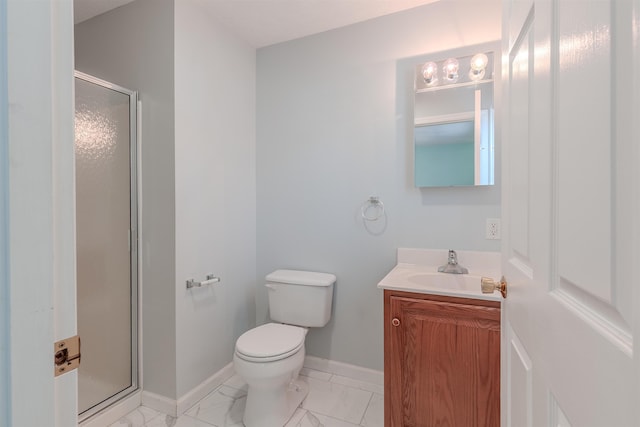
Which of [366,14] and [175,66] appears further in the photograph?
[366,14]

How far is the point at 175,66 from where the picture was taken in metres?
1.69

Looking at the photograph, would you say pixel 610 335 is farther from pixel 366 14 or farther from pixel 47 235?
pixel 366 14

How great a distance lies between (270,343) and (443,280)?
1.01 m

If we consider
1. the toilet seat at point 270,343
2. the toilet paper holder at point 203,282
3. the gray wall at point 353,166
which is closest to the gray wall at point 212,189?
the toilet paper holder at point 203,282

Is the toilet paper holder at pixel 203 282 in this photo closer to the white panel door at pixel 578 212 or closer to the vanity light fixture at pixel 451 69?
the white panel door at pixel 578 212

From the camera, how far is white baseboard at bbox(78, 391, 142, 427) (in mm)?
1572

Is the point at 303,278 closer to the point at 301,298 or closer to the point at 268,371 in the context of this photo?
the point at 301,298

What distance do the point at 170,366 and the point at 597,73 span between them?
82.3 inches

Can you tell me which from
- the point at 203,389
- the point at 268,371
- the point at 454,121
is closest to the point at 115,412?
the point at 203,389

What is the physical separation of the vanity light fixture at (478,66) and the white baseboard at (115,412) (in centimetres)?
271

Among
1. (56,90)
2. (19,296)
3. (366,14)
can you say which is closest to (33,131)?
(56,90)

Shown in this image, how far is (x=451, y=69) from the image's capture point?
5.81 feet

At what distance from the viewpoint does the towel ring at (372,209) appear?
1988 mm

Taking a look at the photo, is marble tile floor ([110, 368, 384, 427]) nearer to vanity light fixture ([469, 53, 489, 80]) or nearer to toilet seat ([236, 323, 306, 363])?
toilet seat ([236, 323, 306, 363])
